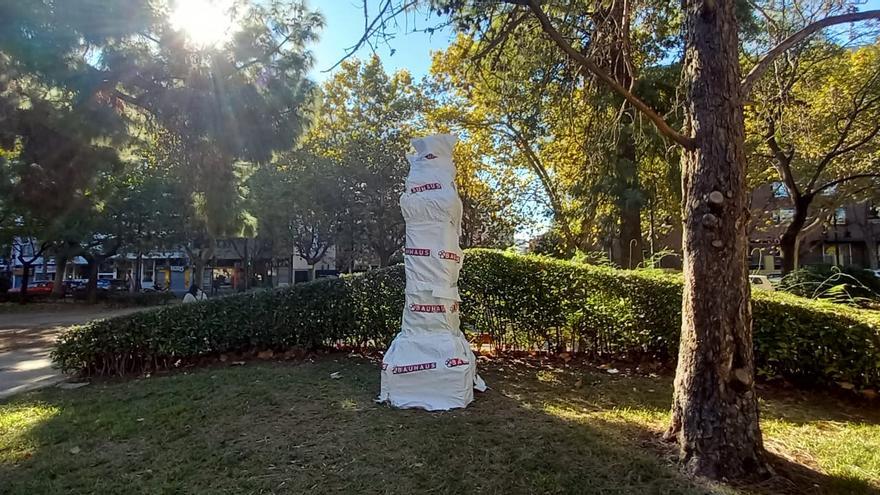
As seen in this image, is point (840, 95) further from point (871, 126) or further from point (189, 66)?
point (189, 66)

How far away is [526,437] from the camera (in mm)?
3594

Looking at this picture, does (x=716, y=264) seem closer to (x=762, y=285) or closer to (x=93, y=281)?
(x=762, y=285)

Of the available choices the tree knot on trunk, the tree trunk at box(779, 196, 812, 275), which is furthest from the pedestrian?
the tree trunk at box(779, 196, 812, 275)

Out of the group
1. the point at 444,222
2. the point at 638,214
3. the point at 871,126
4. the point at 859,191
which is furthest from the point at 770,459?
the point at 859,191

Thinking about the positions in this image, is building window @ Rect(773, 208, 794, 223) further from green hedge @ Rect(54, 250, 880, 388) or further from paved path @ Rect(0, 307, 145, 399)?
paved path @ Rect(0, 307, 145, 399)

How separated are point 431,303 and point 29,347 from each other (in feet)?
33.5

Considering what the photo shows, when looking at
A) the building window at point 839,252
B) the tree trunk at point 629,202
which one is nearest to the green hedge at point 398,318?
the tree trunk at point 629,202

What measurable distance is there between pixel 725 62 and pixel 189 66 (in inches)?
312

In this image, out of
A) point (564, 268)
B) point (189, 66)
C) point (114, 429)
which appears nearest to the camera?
point (114, 429)

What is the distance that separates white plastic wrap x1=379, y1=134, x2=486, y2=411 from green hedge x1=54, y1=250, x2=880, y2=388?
172 centimetres

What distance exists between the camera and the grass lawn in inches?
118

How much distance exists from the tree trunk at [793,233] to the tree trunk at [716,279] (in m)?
12.1

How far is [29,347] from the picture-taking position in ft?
33.8

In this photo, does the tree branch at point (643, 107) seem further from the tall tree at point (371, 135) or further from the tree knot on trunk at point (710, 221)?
the tall tree at point (371, 135)
